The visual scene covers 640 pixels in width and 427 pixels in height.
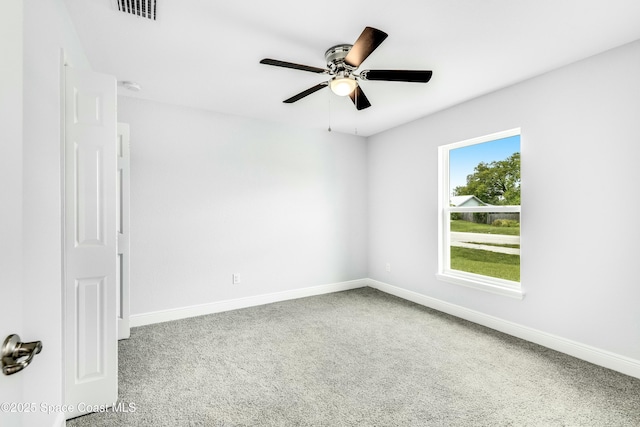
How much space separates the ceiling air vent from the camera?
1.82 metres

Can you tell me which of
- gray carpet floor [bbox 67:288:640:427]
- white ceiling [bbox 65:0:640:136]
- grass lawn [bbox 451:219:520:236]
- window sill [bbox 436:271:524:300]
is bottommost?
gray carpet floor [bbox 67:288:640:427]

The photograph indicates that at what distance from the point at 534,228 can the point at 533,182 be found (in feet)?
1.41

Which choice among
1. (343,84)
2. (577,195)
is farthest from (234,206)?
(577,195)

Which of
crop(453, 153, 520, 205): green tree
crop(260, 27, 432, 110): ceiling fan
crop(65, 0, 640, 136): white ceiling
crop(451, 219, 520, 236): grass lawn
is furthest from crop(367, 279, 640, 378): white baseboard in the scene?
crop(260, 27, 432, 110): ceiling fan

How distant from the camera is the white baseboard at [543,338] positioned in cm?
230

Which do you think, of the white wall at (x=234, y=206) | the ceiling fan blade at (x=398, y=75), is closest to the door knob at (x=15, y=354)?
the ceiling fan blade at (x=398, y=75)

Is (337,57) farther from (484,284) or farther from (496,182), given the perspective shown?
(484,284)

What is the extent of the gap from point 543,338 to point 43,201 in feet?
12.3

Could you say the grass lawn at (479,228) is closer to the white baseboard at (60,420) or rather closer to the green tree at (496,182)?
the green tree at (496,182)

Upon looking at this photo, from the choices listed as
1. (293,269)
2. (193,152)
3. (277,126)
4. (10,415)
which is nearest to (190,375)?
(10,415)

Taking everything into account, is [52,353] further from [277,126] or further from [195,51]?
[277,126]

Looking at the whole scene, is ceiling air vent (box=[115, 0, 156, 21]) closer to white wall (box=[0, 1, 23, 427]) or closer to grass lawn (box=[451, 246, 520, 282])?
white wall (box=[0, 1, 23, 427])

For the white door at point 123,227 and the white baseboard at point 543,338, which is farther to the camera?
the white door at point 123,227

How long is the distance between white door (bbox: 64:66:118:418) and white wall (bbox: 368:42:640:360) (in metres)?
3.36
